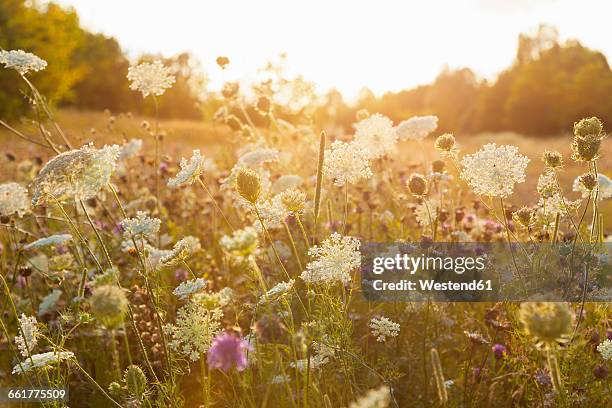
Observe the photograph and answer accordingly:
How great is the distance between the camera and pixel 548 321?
1.76m

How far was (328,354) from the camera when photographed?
285 cm

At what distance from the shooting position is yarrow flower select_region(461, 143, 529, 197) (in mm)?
2955

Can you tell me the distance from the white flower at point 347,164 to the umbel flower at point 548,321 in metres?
1.44

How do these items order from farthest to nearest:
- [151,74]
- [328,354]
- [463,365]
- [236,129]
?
[236,129], [151,74], [463,365], [328,354]

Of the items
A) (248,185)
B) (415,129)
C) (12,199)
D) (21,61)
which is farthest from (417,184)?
(12,199)

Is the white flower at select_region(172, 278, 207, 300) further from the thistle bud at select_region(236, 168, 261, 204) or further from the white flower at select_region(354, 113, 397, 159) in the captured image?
the white flower at select_region(354, 113, 397, 159)

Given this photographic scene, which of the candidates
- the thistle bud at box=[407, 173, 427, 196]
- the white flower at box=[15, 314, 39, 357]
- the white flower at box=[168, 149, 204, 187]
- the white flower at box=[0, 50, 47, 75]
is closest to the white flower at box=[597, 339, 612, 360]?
the thistle bud at box=[407, 173, 427, 196]

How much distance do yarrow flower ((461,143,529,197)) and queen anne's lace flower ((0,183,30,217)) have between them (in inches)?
113

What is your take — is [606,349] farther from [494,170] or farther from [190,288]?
[190,288]

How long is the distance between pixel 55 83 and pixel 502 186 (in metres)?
27.9

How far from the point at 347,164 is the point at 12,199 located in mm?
2382

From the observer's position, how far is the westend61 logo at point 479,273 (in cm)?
317

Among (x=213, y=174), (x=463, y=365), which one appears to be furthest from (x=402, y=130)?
(x=213, y=174)

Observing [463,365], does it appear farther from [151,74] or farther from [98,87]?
[98,87]
